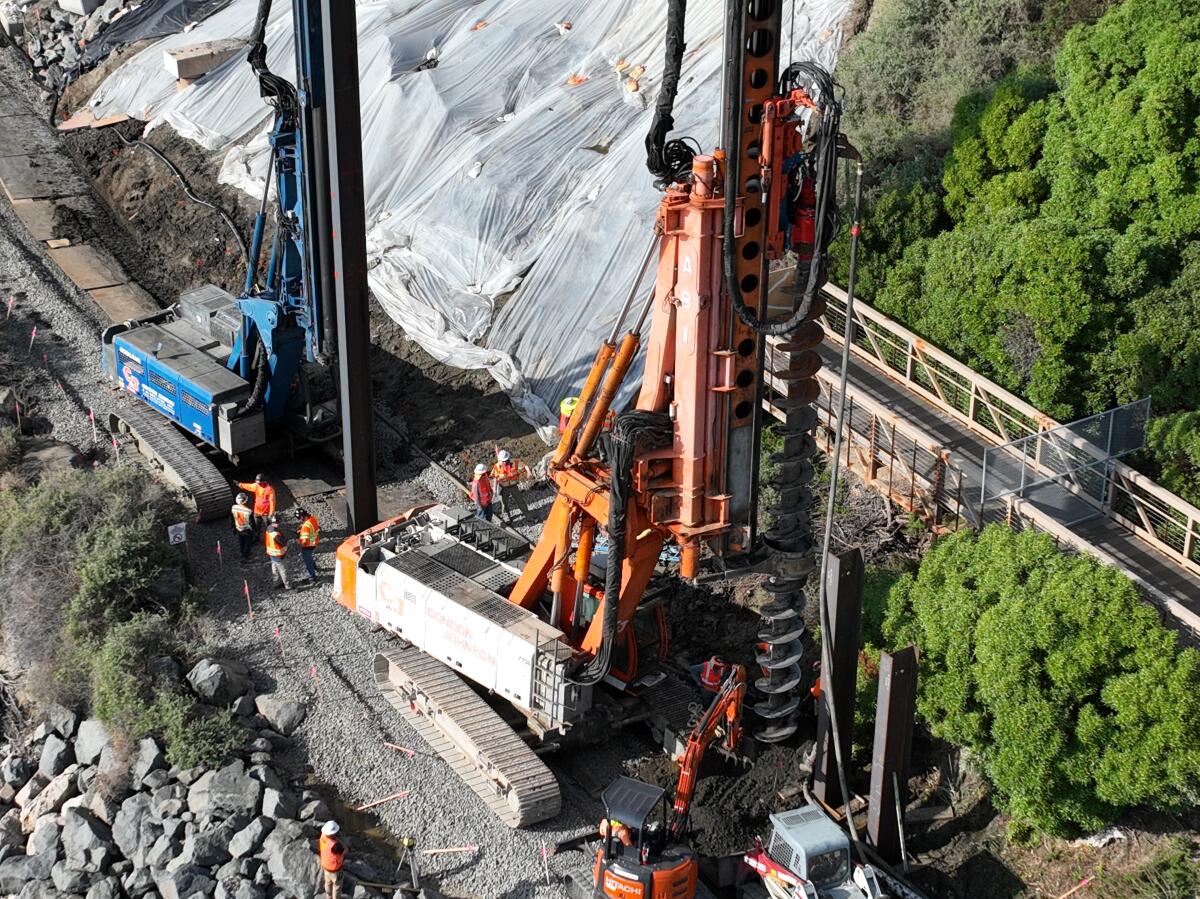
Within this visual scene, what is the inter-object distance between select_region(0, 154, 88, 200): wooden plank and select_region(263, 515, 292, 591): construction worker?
17.2 m

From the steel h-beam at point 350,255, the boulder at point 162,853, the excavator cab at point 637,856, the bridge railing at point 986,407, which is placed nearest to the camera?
the excavator cab at point 637,856

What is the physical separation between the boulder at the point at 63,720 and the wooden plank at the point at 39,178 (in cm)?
1922

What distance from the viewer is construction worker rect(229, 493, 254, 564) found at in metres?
23.0

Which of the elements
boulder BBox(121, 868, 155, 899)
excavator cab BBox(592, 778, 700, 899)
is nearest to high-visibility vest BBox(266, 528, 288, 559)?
boulder BBox(121, 868, 155, 899)

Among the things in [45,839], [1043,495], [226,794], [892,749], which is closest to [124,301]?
[45,839]

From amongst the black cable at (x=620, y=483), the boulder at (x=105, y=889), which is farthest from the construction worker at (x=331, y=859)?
the black cable at (x=620, y=483)

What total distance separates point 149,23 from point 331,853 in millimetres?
32394

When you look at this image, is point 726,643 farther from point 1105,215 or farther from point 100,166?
point 100,166

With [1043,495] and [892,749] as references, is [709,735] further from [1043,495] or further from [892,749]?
[1043,495]

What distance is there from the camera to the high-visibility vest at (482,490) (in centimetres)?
2334

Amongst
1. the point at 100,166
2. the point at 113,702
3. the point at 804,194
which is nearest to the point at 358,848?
the point at 113,702

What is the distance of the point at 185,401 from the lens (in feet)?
83.7

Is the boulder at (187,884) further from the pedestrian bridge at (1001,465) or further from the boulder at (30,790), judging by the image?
the pedestrian bridge at (1001,465)

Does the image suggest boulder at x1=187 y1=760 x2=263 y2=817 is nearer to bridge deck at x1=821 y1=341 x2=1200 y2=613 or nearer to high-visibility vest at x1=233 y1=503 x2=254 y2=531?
high-visibility vest at x1=233 y1=503 x2=254 y2=531
